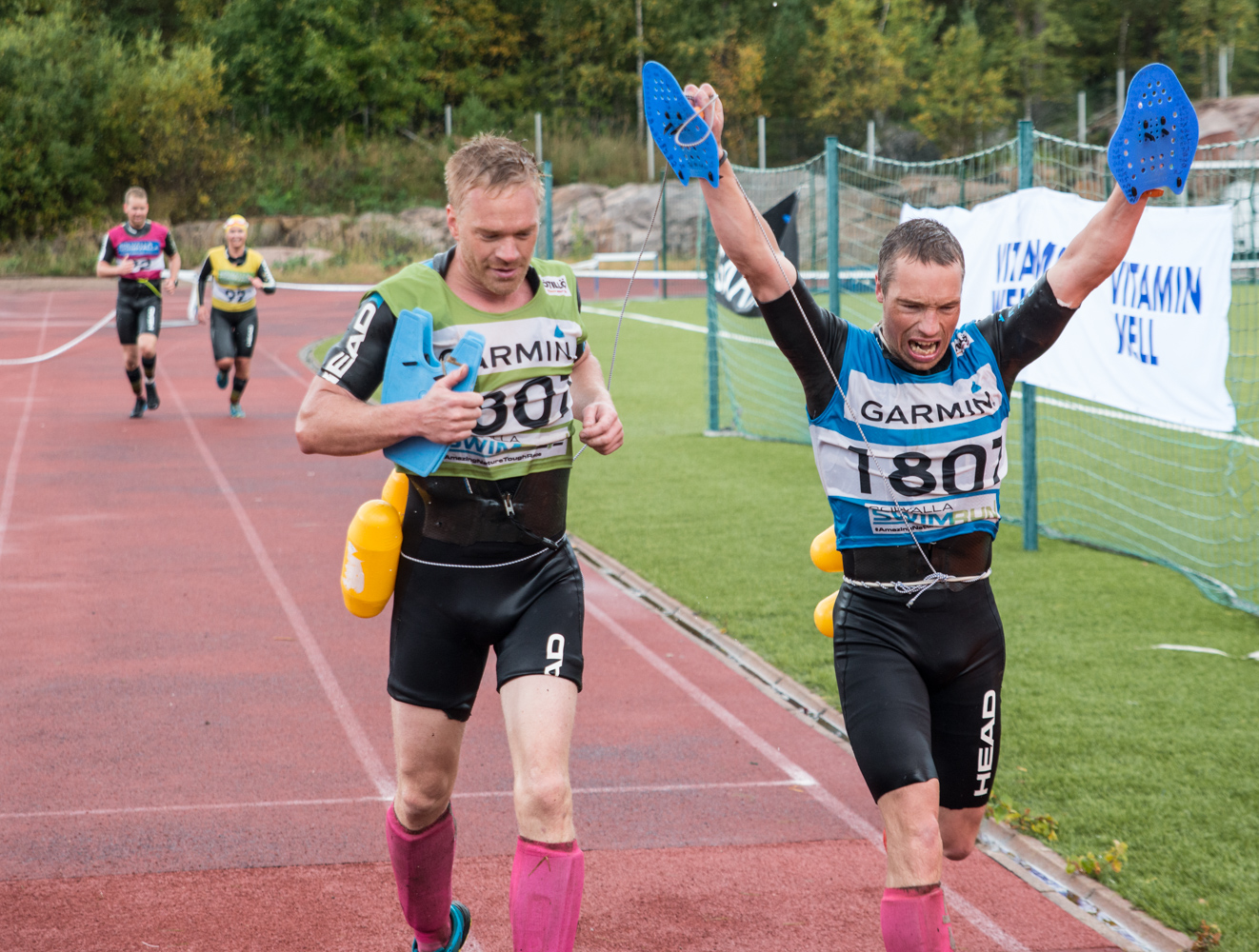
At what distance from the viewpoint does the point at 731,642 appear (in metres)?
7.68

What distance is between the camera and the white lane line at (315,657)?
5895 millimetres

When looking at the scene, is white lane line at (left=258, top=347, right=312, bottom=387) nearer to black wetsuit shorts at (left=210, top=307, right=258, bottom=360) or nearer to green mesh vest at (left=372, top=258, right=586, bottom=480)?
black wetsuit shorts at (left=210, top=307, right=258, bottom=360)

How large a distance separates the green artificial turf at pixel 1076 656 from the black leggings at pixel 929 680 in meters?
1.22

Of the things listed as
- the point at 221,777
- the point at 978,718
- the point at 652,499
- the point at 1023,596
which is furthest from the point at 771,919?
the point at 652,499

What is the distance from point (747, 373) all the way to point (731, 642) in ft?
37.1

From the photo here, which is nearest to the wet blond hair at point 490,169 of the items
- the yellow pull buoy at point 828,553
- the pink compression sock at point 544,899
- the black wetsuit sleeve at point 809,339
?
the black wetsuit sleeve at point 809,339

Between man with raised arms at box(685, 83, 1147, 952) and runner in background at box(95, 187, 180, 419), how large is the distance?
41.9ft

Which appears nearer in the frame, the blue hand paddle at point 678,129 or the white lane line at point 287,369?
the blue hand paddle at point 678,129

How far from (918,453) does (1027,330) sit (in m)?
0.46

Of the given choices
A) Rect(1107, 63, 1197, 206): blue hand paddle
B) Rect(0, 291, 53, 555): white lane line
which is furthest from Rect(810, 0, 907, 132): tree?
Rect(1107, 63, 1197, 206): blue hand paddle

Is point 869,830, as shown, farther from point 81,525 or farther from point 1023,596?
point 81,525

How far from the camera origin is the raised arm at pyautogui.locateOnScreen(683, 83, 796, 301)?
3461 millimetres

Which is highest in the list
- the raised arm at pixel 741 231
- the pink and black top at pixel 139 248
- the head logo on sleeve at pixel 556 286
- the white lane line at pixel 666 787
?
the pink and black top at pixel 139 248

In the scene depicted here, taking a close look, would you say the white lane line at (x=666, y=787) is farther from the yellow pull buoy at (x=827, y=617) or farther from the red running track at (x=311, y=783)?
the yellow pull buoy at (x=827, y=617)
